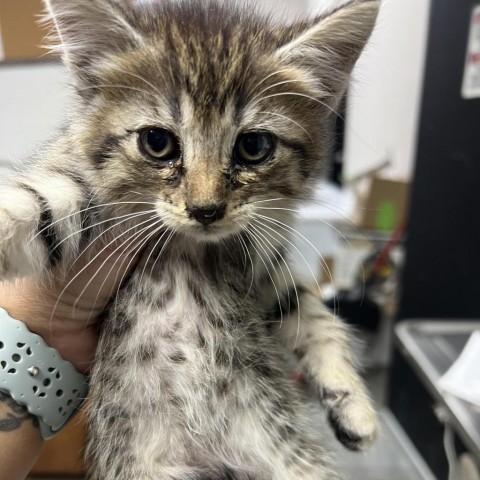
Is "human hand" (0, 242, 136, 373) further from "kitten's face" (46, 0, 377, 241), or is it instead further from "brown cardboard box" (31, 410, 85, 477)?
"brown cardboard box" (31, 410, 85, 477)

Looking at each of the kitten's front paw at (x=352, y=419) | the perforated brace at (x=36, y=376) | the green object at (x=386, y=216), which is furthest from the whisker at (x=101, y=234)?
the green object at (x=386, y=216)

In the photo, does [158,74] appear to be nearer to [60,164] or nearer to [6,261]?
[60,164]

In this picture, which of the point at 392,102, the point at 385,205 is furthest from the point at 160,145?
the point at 392,102

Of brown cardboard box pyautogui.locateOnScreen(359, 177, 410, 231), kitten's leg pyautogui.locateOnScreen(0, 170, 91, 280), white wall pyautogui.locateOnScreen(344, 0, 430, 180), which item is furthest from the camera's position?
brown cardboard box pyautogui.locateOnScreen(359, 177, 410, 231)

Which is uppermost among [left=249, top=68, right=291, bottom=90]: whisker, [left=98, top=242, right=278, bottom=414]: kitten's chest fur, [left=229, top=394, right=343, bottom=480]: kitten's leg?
[left=249, top=68, right=291, bottom=90]: whisker

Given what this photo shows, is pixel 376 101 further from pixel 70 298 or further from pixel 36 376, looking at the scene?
pixel 36 376

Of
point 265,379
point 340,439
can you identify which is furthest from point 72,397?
point 340,439

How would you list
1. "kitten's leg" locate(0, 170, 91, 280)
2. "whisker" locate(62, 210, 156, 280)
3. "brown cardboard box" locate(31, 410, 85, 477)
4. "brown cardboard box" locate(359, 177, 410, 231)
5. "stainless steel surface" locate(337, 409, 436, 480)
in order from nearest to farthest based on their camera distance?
"kitten's leg" locate(0, 170, 91, 280) < "whisker" locate(62, 210, 156, 280) < "stainless steel surface" locate(337, 409, 436, 480) < "brown cardboard box" locate(31, 410, 85, 477) < "brown cardboard box" locate(359, 177, 410, 231)

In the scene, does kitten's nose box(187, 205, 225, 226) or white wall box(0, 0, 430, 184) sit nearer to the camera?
kitten's nose box(187, 205, 225, 226)

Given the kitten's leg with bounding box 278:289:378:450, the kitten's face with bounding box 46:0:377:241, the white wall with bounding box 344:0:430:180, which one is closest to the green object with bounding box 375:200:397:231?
the white wall with bounding box 344:0:430:180
